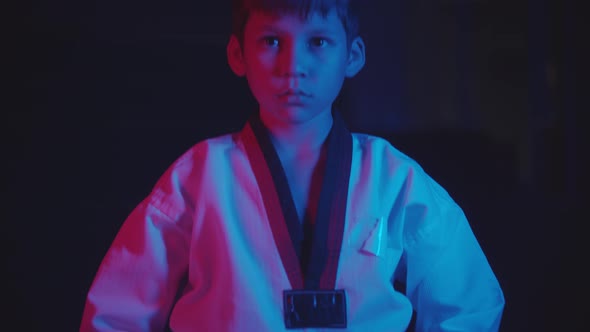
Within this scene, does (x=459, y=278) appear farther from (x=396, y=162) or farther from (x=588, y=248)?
(x=588, y=248)

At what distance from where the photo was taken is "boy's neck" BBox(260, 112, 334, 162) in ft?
3.87

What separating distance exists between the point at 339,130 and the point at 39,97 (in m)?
0.85

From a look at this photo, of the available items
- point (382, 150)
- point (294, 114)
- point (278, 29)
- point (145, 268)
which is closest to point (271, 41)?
point (278, 29)

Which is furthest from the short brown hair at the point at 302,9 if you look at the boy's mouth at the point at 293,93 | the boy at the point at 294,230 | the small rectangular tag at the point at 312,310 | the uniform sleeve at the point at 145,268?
the small rectangular tag at the point at 312,310

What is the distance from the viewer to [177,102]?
155 centimetres

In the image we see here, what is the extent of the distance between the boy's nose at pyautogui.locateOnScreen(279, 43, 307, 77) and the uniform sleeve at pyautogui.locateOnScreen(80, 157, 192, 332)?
33cm

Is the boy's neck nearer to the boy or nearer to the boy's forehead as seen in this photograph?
the boy

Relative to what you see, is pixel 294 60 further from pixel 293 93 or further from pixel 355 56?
pixel 355 56

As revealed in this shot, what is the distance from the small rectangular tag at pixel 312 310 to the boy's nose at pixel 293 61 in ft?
1.38

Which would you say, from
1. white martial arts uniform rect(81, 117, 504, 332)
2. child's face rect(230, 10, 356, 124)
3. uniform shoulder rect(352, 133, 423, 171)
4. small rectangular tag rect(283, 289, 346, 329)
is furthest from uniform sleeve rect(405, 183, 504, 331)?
child's face rect(230, 10, 356, 124)

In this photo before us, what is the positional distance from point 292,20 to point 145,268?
57cm

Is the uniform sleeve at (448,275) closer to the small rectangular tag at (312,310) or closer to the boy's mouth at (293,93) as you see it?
the small rectangular tag at (312,310)

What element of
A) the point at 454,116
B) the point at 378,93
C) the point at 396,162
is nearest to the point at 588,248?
the point at 454,116

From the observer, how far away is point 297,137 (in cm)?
118
